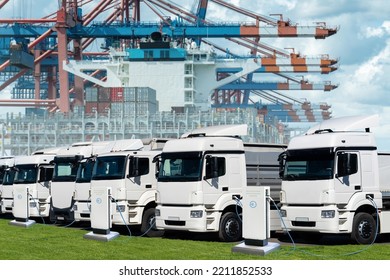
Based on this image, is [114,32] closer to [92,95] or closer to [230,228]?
[92,95]

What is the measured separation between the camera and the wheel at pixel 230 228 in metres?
17.1

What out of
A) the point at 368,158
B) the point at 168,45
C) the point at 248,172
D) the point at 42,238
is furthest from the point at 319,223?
the point at 168,45

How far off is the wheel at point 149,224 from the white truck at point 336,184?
419cm

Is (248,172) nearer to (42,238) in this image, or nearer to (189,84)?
(42,238)

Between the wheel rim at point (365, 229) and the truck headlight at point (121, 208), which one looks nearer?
the wheel rim at point (365, 229)

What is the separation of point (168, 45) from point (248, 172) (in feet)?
244

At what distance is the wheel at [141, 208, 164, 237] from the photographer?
19312 mm

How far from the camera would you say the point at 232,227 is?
17219 millimetres

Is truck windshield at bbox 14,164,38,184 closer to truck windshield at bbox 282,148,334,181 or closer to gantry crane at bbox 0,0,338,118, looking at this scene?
truck windshield at bbox 282,148,334,181

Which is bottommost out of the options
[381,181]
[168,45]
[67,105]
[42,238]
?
[42,238]

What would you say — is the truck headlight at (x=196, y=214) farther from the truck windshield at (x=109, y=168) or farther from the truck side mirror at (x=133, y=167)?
the truck windshield at (x=109, y=168)

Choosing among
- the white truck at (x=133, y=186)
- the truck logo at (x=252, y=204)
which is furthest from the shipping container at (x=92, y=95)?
the truck logo at (x=252, y=204)
